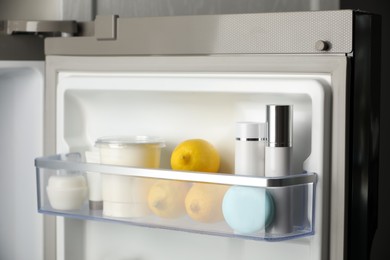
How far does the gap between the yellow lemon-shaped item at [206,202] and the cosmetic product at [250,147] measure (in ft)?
0.14

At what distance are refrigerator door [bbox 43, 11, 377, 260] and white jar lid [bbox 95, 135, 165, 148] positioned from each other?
0.09ft

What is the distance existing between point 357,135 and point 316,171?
0.26 feet

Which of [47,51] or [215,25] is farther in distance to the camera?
[47,51]

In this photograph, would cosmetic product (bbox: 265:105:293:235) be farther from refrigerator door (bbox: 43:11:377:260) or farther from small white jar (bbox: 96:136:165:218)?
small white jar (bbox: 96:136:165:218)

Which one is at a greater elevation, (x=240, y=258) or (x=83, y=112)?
(x=83, y=112)

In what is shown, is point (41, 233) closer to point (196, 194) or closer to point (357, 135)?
point (196, 194)

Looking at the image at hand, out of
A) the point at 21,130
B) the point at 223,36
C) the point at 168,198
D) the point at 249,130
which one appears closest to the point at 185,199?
the point at 168,198

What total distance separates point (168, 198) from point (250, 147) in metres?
0.15

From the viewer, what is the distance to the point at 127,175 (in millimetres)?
1128

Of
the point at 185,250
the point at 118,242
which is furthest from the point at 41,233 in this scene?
the point at 185,250

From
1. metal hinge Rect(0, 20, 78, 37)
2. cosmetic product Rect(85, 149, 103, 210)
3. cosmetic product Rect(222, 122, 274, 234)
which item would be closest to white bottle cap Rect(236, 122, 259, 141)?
cosmetic product Rect(222, 122, 274, 234)

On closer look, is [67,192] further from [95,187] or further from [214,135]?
[214,135]

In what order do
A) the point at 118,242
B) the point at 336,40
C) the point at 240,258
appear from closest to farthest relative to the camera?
the point at 336,40 → the point at 240,258 → the point at 118,242

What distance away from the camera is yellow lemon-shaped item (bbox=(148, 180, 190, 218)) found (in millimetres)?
1103
